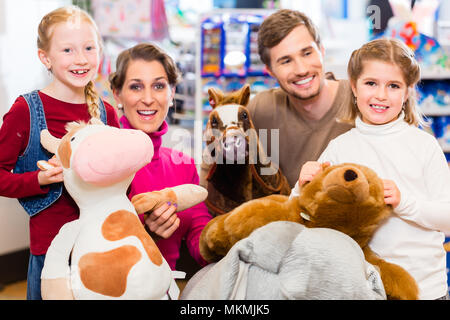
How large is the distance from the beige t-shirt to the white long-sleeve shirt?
0.23 metres

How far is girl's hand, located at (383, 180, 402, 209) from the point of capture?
868 millimetres

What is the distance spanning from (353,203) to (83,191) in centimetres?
52

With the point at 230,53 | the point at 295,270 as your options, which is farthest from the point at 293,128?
the point at 230,53

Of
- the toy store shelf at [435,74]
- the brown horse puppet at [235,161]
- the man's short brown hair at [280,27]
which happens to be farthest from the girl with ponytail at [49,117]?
the toy store shelf at [435,74]

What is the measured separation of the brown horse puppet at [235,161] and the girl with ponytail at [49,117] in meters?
0.31

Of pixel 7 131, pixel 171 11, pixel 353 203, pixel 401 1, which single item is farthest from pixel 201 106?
pixel 353 203

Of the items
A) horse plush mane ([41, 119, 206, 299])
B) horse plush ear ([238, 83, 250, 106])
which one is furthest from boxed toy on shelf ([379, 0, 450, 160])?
horse plush mane ([41, 119, 206, 299])

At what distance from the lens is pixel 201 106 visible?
2.21 m

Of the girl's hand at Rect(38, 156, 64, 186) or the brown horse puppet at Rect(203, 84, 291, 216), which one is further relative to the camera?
the brown horse puppet at Rect(203, 84, 291, 216)

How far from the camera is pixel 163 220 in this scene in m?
0.98

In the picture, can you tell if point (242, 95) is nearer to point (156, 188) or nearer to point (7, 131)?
point (156, 188)

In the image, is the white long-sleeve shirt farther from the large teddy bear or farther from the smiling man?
the smiling man

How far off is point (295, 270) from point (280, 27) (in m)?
0.73

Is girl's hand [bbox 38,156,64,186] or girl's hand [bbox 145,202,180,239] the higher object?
girl's hand [bbox 38,156,64,186]
